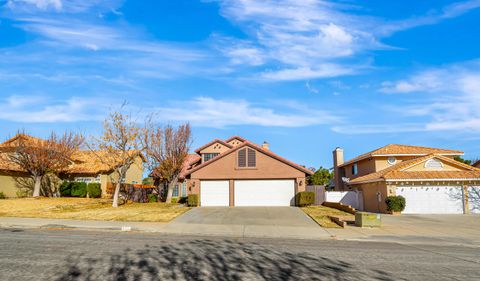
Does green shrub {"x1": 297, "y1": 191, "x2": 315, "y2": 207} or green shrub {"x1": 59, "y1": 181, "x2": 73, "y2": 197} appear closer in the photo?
green shrub {"x1": 297, "y1": 191, "x2": 315, "y2": 207}

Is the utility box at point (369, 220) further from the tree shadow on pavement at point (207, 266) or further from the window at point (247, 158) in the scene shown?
the window at point (247, 158)

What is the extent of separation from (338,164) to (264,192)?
17.8 m

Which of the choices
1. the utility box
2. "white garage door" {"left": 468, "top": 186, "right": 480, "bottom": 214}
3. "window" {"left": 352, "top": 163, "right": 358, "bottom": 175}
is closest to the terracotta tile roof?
the utility box

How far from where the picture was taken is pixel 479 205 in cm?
2822

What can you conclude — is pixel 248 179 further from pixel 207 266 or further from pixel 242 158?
pixel 207 266

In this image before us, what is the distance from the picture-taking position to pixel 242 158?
3306 cm

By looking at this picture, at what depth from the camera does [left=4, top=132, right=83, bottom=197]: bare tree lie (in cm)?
3344

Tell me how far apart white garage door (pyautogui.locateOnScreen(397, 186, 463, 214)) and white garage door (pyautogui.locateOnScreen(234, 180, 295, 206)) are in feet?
31.4

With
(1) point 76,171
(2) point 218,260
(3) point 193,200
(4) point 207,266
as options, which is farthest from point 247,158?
(4) point 207,266

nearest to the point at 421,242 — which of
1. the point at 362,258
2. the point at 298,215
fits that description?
the point at 362,258

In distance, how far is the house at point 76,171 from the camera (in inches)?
1348

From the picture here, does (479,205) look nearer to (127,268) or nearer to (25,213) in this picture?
(127,268)

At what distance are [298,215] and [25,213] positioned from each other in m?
18.3

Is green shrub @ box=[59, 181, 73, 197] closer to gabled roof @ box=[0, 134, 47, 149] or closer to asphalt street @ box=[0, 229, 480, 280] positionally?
gabled roof @ box=[0, 134, 47, 149]
